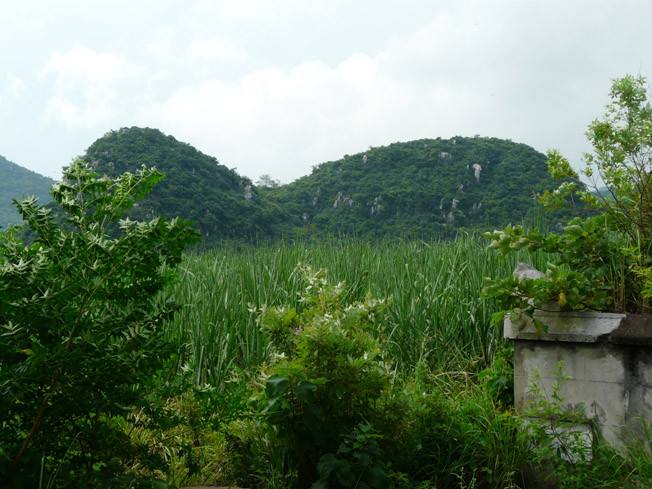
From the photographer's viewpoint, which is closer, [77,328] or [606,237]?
[77,328]

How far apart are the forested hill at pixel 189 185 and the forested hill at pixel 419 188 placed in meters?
2.10

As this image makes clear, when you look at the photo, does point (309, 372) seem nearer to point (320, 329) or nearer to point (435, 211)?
point (320, 329)

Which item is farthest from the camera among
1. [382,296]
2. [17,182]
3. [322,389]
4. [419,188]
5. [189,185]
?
[17,182]

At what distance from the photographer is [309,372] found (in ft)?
9.27

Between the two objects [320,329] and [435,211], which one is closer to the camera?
[320,329]

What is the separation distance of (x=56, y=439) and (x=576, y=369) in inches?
97.1

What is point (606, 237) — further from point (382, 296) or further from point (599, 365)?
point (382, 296)

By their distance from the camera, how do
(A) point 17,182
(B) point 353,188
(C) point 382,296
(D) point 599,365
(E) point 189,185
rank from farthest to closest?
(A) point 17,182 → (B) point 353,188 → (E) point 189,185 → (C) point 382,296 → (D) point 599,365

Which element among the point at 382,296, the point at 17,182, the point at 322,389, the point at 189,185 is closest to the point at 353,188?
the point at 189,185

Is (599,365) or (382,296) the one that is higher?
(382,296)

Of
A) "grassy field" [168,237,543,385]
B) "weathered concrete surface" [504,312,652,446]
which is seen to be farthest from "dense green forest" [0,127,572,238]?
"weathered concrete surface" [504,312,652,446]

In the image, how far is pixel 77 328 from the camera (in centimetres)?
222

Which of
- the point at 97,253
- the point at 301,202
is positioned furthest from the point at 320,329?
the point at 301,202

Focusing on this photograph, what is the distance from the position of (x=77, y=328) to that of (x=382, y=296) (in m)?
3.77
